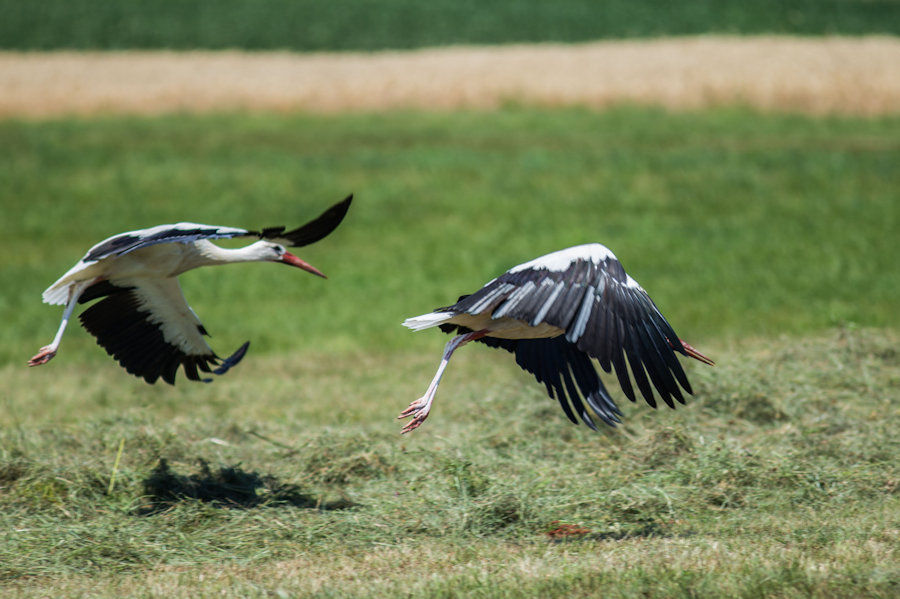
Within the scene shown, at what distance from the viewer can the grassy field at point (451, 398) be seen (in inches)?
205

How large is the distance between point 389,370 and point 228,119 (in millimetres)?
14304

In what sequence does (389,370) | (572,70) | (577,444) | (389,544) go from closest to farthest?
(389,544)
(577,444)
(389,370)
(572,70)

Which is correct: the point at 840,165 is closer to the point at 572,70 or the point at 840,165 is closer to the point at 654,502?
the point at 572,70

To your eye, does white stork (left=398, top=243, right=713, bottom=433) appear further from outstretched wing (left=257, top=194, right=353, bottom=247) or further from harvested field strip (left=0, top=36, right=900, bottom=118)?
harvested field strip (left=0, top=36, right=900, bottom=118)

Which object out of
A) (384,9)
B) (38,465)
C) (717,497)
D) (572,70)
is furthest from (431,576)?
(384,9)

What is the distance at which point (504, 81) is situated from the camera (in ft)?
82.5

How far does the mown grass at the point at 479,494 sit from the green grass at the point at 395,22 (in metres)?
26.3

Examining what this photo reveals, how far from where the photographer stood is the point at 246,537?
563 cm

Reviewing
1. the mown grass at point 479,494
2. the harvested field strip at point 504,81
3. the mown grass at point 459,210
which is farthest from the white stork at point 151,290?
the harvested field strip at point 504,81

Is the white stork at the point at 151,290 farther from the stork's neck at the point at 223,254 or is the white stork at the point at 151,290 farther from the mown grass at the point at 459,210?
the mown grass at the point at 459,210

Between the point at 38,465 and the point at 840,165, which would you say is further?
the point at 840,165

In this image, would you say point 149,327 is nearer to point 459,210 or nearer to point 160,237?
point 160,237

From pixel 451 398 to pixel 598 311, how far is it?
3.79 metres

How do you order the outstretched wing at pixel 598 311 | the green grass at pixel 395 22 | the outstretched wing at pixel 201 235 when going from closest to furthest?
the outstretched wing at pixel 598 311 → the outstretched wing at pixel 201 235 → the green grass at pixel 395 22
